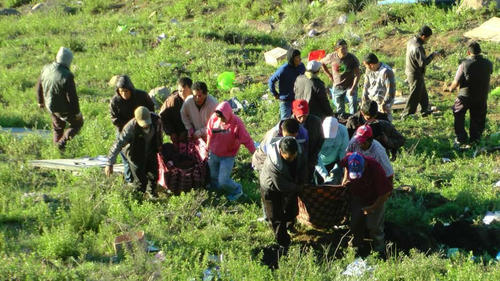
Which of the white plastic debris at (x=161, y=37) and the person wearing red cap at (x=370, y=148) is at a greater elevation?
the white plastic debris at (x=161, y=37)

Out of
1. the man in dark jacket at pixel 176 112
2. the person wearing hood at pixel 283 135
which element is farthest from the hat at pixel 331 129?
the man in dark jacket at pixel 176 112

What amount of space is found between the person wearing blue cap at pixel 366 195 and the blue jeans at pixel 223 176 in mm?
1867

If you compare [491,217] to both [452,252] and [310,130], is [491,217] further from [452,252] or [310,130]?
[310,130]

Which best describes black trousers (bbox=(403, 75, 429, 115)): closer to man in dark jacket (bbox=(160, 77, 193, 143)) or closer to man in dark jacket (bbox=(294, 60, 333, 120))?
man in dark jacket (bbox=(294, 60, 333, 120))

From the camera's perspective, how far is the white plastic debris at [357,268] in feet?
18.7

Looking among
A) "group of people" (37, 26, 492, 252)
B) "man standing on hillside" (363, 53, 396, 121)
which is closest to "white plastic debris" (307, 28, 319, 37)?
"group of people" (37, 26, 492, 252)

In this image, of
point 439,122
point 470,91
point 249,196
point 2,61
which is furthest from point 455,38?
point 2,61

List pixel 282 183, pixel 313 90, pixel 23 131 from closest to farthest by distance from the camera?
pixel 282 183
pixel 313 90
pixel 23 131

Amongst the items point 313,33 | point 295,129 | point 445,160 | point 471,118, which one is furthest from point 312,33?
point 295,129

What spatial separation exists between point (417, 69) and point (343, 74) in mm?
1232

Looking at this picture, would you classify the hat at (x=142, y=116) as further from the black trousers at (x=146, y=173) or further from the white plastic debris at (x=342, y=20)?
the white plastic debris at (x=342, y=20)

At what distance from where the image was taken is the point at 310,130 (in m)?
6.51

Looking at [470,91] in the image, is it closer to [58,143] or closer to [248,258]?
[248,258]

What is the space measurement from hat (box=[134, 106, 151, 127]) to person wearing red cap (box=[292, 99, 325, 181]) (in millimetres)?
1628
